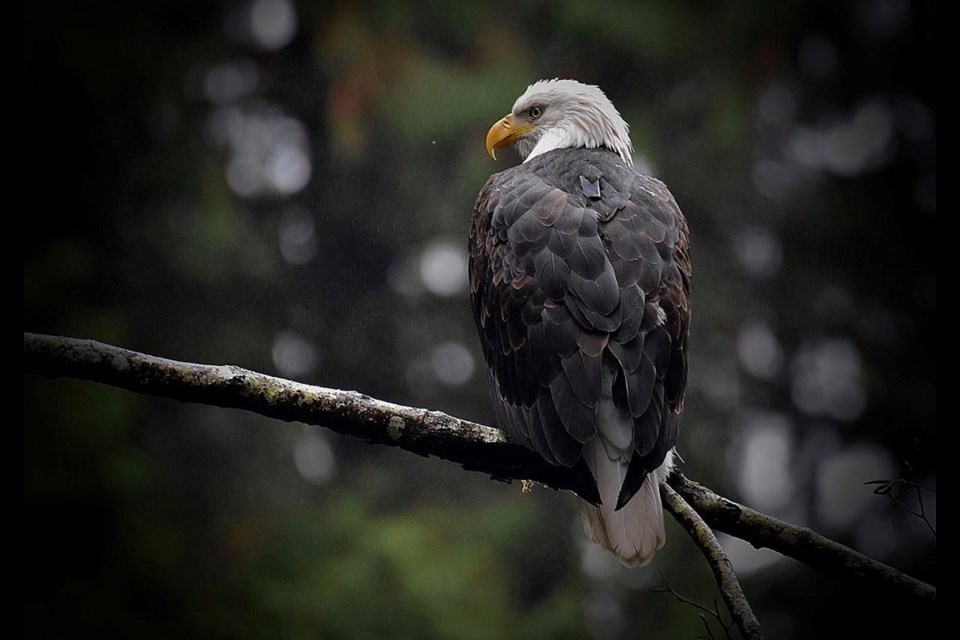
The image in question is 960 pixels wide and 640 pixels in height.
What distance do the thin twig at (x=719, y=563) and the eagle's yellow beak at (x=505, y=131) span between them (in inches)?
46.2

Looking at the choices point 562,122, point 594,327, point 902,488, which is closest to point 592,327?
point 594,327

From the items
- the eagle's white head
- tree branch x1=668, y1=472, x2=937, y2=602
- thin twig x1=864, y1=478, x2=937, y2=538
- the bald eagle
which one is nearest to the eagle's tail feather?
the bald eagle

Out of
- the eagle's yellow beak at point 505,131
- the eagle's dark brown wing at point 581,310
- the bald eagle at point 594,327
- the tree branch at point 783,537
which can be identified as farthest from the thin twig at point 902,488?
the eagle's yellow beak at point 505,131

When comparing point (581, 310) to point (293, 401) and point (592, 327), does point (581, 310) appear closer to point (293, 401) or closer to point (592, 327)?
point (592, 327)

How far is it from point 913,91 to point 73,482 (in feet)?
8.48

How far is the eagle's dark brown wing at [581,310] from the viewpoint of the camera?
189 centimetres

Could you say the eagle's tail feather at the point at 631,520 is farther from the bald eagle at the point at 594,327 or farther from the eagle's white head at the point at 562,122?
the eagle's white head at the point at 562,122

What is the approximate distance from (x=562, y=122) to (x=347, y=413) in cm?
125

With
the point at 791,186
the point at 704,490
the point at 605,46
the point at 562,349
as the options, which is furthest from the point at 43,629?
the point at 791,186

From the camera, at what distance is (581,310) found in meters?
1.92

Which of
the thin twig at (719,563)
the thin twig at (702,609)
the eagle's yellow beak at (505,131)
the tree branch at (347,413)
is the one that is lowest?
the thin twig at (702,609)

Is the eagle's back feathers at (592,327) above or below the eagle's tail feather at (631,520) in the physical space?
above

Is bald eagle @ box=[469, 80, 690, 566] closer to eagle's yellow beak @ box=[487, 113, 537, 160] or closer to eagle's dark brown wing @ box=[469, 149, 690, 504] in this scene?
eagle's dark brown wing @ box=[469, 149, 690, 504]

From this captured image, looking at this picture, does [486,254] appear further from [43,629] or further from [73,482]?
[43,629]
